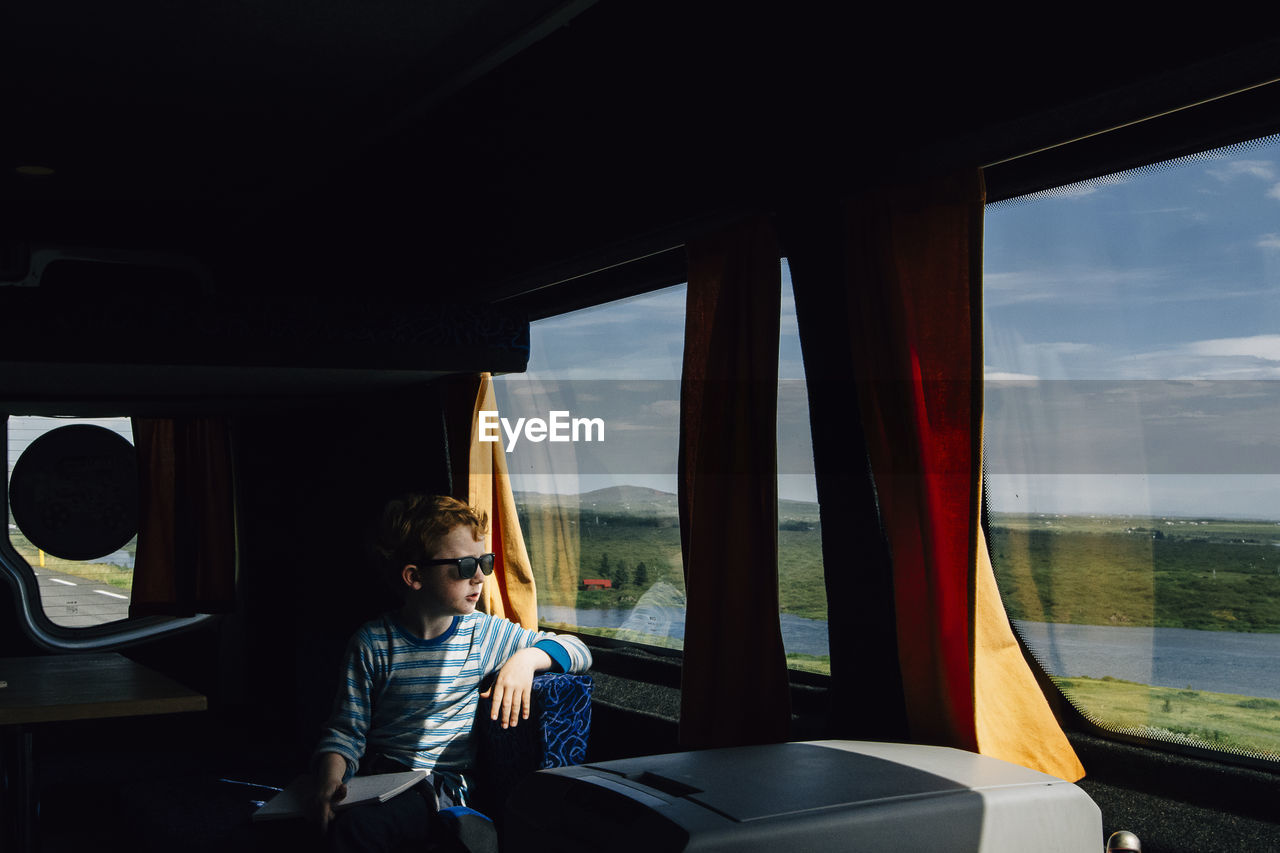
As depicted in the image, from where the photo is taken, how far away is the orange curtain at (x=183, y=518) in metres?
5.95

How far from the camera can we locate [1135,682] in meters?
2.52

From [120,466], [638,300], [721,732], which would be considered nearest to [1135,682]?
[721,732]

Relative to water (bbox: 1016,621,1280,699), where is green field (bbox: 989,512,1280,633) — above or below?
above

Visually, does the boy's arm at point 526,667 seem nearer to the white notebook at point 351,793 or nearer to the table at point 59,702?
the white notebook at point 351,793

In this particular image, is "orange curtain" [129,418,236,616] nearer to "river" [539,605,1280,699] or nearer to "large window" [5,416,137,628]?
"large window" [5,416,137,628]

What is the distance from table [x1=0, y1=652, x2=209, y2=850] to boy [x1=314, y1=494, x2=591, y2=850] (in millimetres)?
710

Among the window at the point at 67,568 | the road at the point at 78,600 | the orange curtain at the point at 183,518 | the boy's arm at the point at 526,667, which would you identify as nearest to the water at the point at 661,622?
the boy's arm at the point at 526,667

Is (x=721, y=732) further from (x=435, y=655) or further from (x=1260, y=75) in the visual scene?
(x=1260, y=75)

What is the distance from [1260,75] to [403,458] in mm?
3822

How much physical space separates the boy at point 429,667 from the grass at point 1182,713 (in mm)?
1515

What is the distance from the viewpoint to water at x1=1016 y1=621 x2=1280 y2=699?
228cm

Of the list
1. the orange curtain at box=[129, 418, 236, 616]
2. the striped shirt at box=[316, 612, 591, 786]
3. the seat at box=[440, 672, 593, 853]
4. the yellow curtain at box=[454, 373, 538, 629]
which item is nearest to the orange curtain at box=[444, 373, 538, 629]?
the yellow curtain at box=[454, 373, 538, 629]

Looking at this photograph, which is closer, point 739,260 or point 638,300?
point 739,260

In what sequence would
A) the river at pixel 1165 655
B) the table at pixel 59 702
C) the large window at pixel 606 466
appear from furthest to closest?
the large window at pixel 606 466, the table at pixel 59 702, the river at pixel 1165 655
